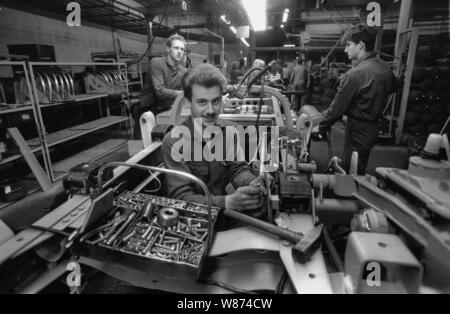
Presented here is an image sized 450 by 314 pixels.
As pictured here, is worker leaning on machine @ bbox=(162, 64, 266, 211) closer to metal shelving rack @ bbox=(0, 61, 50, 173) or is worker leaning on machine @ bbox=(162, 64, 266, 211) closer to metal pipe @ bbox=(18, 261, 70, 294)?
metal pipe @ bbox=(18, 261, 70, 294)

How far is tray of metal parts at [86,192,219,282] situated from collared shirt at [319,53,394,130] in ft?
7.21

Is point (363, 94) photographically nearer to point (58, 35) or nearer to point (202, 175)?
point (202, 175)

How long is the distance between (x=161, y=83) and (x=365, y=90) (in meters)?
2.40

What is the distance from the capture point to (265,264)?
1.02 m

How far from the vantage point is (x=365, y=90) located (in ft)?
8.59

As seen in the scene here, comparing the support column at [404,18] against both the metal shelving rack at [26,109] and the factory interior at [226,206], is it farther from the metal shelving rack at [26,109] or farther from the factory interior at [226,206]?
the metal shelving rack at [26,109]

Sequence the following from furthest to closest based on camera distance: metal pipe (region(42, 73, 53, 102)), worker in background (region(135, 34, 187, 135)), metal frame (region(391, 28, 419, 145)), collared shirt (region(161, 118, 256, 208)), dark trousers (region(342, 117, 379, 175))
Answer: metal frame (region(391, 28, 419, 145)), metal pipe (region(42, 73, 53, 102)), worker in background (region(135, 34, 187, 135)), dark trousers (region(342, 117, 379, 175)), collared shirt (region(161, 118, 256, 208))

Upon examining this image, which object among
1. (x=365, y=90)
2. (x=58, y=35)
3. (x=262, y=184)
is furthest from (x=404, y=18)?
(x=58, y=35)

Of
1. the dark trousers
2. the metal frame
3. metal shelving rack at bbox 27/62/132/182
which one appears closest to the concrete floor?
the metal frame

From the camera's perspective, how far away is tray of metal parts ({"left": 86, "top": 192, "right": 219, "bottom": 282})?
0.83 meters

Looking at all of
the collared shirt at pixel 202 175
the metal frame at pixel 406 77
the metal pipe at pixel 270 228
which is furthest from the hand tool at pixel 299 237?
the metal frame at pixel 406 77
